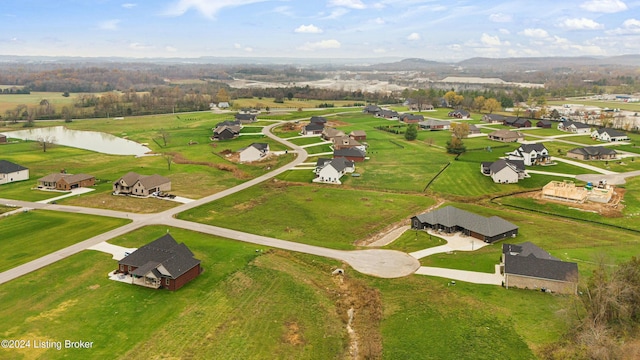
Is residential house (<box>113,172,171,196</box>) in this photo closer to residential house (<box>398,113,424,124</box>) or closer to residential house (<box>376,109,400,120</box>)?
residential house (<box>398,113,424,124</box>)

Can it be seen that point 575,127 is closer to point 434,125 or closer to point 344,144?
point 434,125

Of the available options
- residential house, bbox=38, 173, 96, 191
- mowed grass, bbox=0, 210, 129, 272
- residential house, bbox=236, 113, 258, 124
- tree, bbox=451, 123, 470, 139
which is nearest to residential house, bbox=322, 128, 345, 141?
tree, bbox=451, 123, 470, 139

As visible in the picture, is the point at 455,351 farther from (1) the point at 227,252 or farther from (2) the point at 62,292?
(2) the point at 62,292

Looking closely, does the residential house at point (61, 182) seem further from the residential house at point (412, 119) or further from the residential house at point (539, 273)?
the residential house at point (412, 119)

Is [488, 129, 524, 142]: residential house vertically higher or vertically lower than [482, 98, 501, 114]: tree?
lower

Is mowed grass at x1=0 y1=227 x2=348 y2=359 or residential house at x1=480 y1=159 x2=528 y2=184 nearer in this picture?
mowed grass at x1=0 y1=227 x2=348 y2=359

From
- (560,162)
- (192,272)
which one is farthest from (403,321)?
(560,162)
